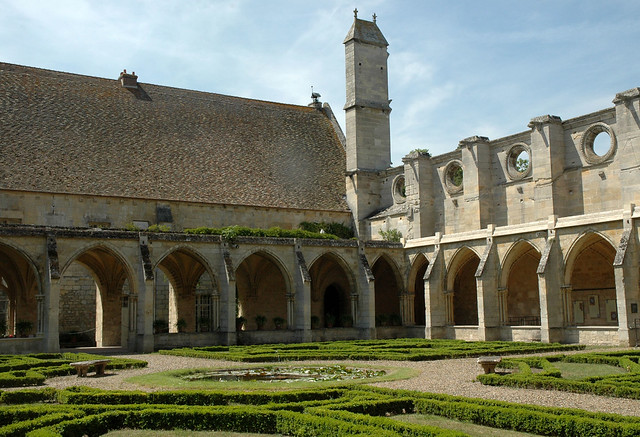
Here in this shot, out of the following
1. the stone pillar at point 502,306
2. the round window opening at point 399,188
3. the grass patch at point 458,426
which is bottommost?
the grass patch at point 458,426

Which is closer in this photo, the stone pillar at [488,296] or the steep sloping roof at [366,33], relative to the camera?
the stone pillar at [488,296]

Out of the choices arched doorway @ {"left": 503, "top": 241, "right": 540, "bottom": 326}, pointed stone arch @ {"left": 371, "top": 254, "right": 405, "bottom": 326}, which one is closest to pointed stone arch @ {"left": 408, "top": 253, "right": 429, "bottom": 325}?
pointed stone arch @ {"left": 371, "top": 254, "right": 405, "bottom": 326}

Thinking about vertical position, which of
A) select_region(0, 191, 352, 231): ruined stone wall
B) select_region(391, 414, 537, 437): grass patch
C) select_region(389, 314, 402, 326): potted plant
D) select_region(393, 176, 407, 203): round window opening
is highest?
select_region(393, 176, 407, 203): round window opening

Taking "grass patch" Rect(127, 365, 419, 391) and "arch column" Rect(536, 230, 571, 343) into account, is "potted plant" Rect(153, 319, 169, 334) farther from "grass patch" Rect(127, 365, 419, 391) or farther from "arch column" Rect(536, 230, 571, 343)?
"arch column" Rect(536, 230, 571, 343)

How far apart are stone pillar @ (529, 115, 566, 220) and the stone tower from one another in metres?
11.4

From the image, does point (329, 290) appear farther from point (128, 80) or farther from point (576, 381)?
point (576, 381)

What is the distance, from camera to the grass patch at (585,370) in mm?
17125

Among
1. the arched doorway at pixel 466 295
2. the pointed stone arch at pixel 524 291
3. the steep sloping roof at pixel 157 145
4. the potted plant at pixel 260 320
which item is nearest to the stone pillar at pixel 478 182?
the arched doorway at pixel 466 295

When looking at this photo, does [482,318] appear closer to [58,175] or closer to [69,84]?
[58,175]

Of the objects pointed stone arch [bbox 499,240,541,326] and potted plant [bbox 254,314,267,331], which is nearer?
pointed stone arch [bbox 499,240,541,326]

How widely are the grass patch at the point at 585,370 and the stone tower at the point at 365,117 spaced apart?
22657 millimetres

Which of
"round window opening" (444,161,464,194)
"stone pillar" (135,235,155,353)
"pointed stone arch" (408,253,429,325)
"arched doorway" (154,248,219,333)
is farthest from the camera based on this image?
"round window opening" (444,161,464,194)

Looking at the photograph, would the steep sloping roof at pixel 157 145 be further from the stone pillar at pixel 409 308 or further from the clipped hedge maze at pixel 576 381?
the clipped hedge maze at pixel 576 381

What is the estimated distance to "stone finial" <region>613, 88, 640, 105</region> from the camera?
2943 centimetres
